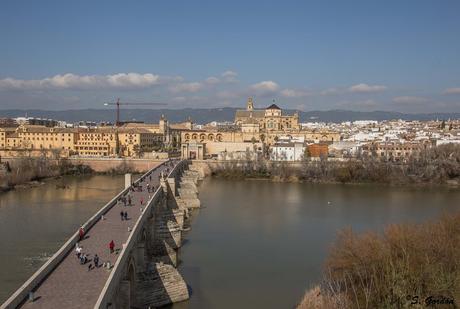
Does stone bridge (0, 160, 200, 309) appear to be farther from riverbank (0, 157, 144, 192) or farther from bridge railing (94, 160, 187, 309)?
riverbank (0, 157, 144, 192)

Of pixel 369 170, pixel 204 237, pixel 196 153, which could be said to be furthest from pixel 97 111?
pixel 204 237

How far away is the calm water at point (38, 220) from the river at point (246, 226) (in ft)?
0.08

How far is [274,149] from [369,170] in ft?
29.4

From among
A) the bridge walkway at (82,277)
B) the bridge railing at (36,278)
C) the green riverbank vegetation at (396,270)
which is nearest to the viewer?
the bridge railing at (36,278)

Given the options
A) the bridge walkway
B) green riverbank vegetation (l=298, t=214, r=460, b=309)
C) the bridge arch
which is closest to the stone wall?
the bridge walkway

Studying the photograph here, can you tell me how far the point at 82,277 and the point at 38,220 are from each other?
10442 mm

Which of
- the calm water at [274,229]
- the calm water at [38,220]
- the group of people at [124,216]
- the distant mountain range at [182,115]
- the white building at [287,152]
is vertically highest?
the distant mountain range at [182,115]

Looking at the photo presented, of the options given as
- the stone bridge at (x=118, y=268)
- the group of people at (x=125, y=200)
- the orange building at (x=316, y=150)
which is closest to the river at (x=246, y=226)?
the stone bridge at (x=118, y=268)

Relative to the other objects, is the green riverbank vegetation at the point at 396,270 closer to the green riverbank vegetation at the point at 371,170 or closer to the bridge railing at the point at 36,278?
the bridge railing at the point at 36,278

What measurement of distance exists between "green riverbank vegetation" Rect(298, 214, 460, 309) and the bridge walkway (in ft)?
9.97

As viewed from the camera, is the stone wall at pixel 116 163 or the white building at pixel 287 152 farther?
the white building at pixel 287 152

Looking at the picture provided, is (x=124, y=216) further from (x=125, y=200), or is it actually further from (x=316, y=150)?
(x=316, y=150)

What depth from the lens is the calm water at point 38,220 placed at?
441 inches

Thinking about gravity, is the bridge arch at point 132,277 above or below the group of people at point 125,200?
below
